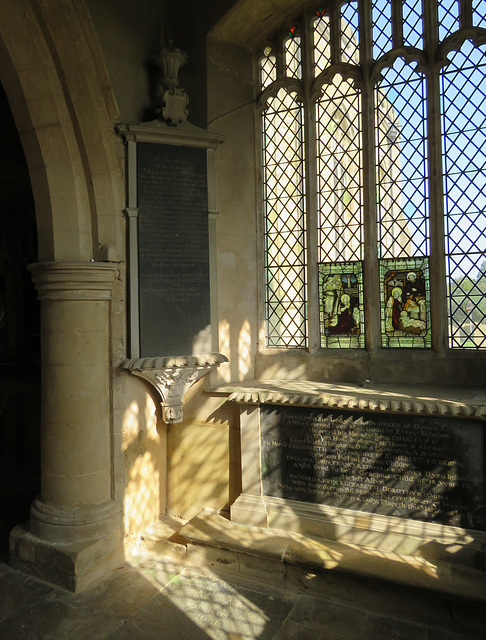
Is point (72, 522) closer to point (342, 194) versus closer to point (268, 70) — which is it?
point (342, 194)

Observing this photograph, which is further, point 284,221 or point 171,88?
point 284,221

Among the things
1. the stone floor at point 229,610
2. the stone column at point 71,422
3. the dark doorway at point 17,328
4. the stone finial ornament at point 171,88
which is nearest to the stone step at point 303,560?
the stone floor at point 229,610

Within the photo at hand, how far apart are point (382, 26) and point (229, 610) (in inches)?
202

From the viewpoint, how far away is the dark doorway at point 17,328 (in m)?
5.39

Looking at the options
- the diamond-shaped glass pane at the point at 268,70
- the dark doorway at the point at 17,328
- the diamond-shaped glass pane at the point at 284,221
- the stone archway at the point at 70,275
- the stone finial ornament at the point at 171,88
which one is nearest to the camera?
the stone archway at the point at 70,275

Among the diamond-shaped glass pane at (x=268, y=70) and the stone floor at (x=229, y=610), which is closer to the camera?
the stone floor at (x=229, y=610)

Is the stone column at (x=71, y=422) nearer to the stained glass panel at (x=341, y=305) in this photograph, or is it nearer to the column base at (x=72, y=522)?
the column base at (x=72, y=522)

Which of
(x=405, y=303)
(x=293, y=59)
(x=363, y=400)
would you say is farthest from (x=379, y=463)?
(x=293, y=59)

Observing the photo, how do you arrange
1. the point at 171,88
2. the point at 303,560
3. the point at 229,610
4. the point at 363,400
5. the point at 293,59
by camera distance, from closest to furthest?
the point at 229,610, the point at 303,560, the point at 363,400, the point at 171,88, the point at 293,59

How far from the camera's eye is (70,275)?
12.5 ft

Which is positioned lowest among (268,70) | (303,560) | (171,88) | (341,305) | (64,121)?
(303,560)

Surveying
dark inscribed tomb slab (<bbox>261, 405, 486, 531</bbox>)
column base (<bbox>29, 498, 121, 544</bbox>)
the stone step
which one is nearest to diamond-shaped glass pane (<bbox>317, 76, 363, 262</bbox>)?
dark inscribed tomb slab (<bbox>261, 405, 486, 531</bbox>)

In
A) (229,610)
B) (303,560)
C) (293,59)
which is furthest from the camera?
(293,59)

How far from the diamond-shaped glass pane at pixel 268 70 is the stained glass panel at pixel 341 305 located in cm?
206
